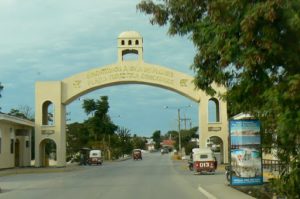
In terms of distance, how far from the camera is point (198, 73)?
15.9 meters

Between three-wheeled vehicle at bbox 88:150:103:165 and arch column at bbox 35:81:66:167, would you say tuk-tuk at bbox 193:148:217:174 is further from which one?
three-wheeled vehicle at bbox 88:150:103:165

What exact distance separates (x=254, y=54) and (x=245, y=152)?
396 inches

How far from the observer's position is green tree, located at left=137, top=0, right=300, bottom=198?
12234 millimetres

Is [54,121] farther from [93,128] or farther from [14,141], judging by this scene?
[93,128]

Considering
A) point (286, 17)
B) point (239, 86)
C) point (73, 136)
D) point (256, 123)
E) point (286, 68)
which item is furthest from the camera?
point (73, 136)

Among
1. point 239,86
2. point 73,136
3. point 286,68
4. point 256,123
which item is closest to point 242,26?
point 286,68

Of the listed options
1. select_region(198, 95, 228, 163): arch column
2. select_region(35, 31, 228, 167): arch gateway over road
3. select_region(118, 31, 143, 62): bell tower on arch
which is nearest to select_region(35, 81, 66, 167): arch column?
select_region(35, 31, 228, 167): arch gateway over road

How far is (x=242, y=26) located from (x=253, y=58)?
809mm

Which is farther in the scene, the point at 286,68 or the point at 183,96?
the point at 183,96

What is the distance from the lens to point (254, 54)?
1265 cm

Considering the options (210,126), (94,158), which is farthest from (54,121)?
(94,158)

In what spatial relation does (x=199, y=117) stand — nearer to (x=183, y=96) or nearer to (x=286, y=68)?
(x=183, y=96)

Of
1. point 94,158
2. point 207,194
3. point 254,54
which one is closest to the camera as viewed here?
point 254,54

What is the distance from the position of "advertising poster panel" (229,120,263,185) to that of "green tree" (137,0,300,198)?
504 cm
